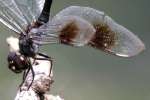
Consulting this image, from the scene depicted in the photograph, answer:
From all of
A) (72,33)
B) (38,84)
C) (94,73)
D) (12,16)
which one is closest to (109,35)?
(72,33)

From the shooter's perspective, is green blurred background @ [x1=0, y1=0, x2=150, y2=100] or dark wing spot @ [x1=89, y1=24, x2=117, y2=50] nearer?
dark wing spot @ [x1=89, y1=24, x2=117, y2=50]

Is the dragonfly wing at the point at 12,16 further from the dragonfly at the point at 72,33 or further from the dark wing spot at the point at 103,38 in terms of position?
the dark wing spot at the point at 103,38

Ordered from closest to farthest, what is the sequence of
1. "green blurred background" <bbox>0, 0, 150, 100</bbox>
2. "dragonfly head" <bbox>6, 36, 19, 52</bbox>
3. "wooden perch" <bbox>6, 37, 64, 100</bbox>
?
"wooden perch" <bbox>6, 37, 64, 100</bbox> → "dragonfly head" <bbox>6, 36, 19, 52</bbox> → "green blurred background" <bbox>0, 0, 150, 100</bbox>

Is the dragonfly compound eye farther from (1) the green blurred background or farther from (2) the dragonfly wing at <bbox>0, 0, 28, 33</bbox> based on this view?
(1) the green blurred background

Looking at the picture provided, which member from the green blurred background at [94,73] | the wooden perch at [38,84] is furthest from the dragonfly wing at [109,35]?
the green blurred background at [94,73]

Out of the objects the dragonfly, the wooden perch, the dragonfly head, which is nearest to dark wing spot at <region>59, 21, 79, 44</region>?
the dragonfly

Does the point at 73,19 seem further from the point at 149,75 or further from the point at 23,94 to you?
the point at 149,75
